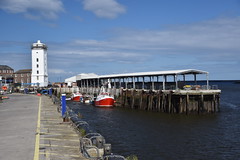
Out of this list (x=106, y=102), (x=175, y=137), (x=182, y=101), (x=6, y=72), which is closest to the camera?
(x=175, y=137)

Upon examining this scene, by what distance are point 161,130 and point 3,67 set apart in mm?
151734

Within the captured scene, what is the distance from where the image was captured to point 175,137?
1122 inches

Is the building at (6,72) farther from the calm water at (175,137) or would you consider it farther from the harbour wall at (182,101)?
the calm water at (175,137)

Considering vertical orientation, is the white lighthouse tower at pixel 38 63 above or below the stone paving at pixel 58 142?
above

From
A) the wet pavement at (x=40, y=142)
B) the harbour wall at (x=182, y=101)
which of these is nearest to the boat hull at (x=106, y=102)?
the harbour wall at (x=182, y=101)

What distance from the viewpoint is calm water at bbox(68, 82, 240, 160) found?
22656 millimetres

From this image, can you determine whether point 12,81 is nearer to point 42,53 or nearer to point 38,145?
point 42,53

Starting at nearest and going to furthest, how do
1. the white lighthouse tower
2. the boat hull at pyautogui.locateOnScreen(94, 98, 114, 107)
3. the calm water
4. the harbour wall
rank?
1. the calm water
2. the harbour wall
3. the boat hull at pyautogui.locateOnScreen(94, 98, 114, 107)
4. the white lighthouse tower

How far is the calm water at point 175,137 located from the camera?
22656mm

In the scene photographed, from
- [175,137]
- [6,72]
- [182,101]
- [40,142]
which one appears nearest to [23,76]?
[6,72]

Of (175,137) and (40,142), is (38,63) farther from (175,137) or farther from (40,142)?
(40,142)

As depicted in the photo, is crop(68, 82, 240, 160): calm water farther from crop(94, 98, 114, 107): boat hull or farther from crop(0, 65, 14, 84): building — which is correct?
crop(0, 65, 14, 84): building

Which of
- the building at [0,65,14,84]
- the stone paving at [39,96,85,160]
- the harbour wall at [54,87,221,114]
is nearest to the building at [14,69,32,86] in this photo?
the building at [0,65,14,84]

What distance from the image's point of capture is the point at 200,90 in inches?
1793
